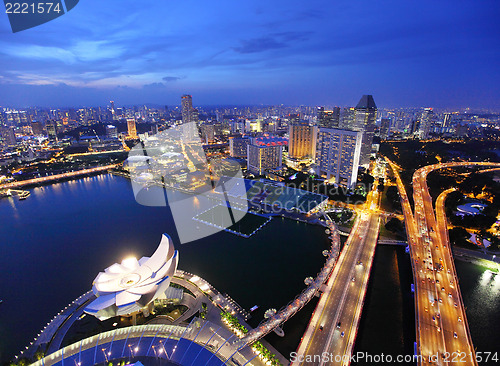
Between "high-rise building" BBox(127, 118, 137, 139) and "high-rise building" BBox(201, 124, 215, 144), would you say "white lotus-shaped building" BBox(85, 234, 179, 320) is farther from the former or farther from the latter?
"high-rise building" BBox(127, 118, 137, 139)

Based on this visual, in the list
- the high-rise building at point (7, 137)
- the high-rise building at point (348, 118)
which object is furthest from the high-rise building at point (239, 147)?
the high-rise building at point (7, 137)

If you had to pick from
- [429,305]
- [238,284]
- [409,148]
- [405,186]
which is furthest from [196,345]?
[409,148]

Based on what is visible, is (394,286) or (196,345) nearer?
(196,345)

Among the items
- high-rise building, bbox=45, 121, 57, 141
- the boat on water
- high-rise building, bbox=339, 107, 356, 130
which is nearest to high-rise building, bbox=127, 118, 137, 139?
high-rise building, bbox=45, 121, 57, 141

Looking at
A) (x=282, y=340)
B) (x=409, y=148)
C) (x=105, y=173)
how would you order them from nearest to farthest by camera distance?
(x=282, y=340)
(x=105, y=173)
(x=409, y=148)

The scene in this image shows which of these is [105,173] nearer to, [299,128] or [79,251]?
[79,251]

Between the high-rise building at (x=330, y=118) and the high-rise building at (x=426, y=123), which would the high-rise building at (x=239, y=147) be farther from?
the high-rise building at (x=426, y=123)

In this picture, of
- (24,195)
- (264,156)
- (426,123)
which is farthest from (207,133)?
(426,123)
